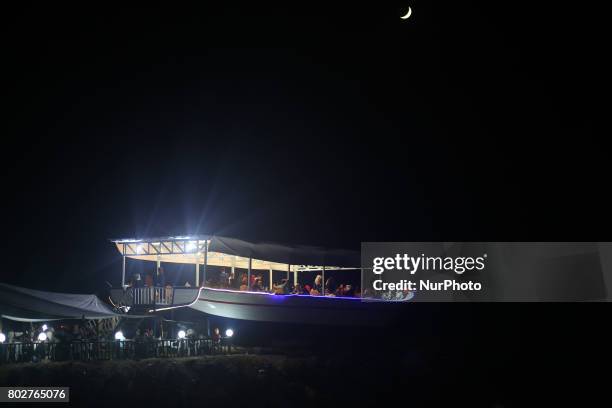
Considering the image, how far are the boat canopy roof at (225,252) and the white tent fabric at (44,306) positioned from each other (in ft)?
6.86

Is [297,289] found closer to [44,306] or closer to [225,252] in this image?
[225,252]

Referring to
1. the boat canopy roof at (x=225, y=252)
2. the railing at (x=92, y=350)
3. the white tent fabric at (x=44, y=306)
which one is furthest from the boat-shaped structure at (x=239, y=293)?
the railing at (x=92, y=350)

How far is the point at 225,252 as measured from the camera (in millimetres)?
17297

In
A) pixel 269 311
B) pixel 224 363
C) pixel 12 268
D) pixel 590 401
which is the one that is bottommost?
pixel 590 401

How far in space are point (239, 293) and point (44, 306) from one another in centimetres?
469

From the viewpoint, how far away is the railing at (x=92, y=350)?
529 inches

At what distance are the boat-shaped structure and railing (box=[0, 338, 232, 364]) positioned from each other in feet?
4.27

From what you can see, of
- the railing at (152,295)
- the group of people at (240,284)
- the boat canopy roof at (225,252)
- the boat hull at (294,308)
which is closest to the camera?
the railing at (152,295)

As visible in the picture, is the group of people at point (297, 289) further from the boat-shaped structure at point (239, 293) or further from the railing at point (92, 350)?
the railing at point (92, 350)

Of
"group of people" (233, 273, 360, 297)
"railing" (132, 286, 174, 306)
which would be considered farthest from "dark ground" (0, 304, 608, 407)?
"railing" (132, 286, 174, 306)

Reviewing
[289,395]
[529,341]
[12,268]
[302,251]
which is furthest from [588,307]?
[12,268]

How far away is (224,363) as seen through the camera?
47.1ft

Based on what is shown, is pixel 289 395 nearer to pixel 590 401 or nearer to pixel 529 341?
pixel 590 401

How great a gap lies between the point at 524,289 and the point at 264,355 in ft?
41.2
